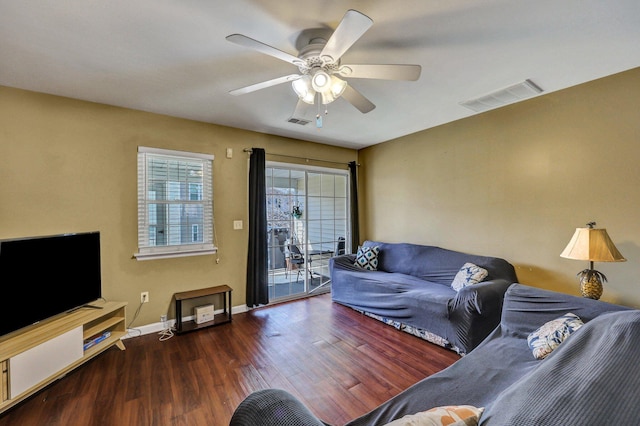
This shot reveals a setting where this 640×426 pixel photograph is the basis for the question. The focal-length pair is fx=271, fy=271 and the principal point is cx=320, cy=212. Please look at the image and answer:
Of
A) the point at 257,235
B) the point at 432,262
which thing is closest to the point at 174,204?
the point at 257,235

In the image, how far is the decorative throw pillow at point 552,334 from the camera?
1.61 metres

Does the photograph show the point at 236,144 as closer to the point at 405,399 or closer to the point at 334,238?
the point at 334,238

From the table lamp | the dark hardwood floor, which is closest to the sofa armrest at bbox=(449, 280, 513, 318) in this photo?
the dark hardwood floor

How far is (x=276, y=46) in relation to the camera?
1.98 meters

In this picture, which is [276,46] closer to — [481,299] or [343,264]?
[481,299]

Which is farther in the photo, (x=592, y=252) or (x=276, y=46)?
(x=592, y=252)

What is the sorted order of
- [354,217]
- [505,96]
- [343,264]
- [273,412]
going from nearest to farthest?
[273,412] < [505,96] < [343,264] < [354,217]

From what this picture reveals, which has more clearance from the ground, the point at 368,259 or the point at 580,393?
the point at 580,393

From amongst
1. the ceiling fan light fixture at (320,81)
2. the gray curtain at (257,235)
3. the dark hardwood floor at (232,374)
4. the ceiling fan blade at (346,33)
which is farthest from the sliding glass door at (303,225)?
the ceiling fan blade at (346,33)

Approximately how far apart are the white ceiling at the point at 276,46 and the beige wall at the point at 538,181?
0.34 m

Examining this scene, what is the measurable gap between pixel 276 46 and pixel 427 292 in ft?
9.18

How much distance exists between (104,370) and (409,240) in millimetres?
4019

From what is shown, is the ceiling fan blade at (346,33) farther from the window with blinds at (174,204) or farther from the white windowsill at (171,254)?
the white windowsill at (171,254)

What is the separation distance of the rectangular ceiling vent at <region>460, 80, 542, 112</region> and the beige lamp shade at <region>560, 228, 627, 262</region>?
1.44 metres
